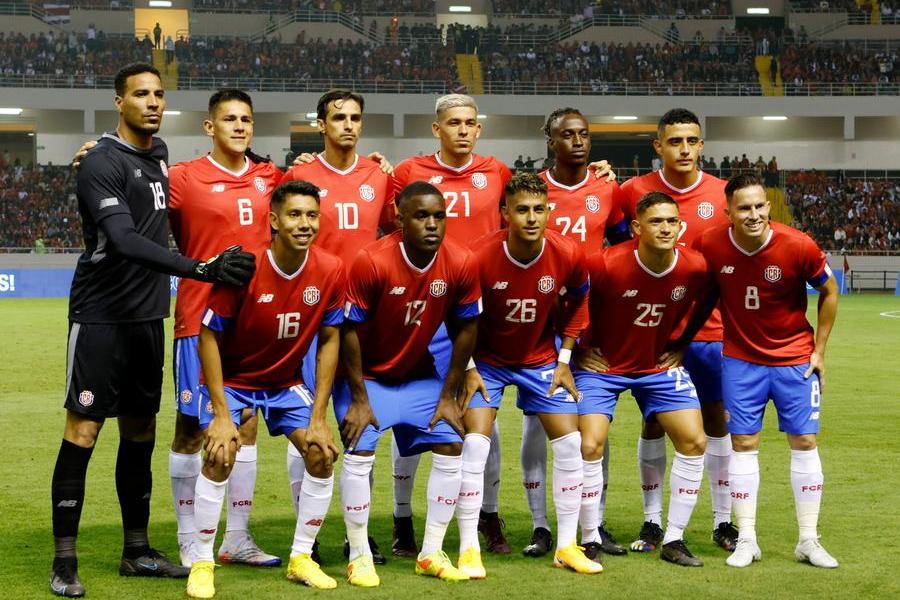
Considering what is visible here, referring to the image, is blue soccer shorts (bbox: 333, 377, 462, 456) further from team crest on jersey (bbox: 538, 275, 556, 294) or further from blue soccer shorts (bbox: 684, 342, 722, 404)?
blue soccer shorts (bbox: 684, 342, 722, 404)

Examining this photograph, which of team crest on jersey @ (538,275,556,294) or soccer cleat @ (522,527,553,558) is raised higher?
team crest on jersey @ (538,275,556,294)

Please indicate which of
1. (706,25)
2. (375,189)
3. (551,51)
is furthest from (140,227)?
(706,25)

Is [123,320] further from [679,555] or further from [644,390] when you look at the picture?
[679,555]

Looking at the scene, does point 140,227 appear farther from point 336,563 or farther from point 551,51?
point 551,51

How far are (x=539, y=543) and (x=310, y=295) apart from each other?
2081 mm

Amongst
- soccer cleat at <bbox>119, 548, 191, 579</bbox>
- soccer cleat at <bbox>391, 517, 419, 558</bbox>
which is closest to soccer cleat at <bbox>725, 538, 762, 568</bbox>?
soccer cleat at <bbox>391, 517, 419, 558</bbox>

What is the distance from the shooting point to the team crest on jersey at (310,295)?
20.4 ft

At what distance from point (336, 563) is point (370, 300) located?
1.55m

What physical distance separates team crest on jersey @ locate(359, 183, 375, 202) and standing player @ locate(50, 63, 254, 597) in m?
1.20

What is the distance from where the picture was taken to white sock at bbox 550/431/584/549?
21.7 feet

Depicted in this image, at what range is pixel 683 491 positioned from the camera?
6.82 m

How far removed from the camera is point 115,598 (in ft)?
19.4

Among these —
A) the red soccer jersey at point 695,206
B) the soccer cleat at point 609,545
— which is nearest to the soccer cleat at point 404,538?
the soccer cleat at point 609,545

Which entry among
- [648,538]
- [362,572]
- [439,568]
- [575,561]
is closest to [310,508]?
[362,572]
